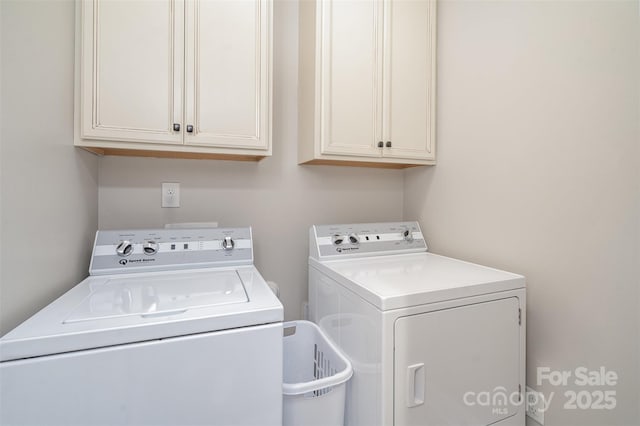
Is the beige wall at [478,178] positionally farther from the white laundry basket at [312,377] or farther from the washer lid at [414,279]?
the white laundry basket at [312,377]

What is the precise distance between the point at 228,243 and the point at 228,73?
784 mm

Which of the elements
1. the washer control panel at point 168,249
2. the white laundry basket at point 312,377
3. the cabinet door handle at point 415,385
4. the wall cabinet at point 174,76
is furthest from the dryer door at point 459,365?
the wall cabinet at point 174,76

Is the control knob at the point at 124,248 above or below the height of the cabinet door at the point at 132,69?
below

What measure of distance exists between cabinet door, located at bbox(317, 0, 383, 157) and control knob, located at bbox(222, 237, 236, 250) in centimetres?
63

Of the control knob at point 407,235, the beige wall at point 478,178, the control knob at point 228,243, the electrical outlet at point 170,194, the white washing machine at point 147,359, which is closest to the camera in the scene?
the white washing machine at point 147,359

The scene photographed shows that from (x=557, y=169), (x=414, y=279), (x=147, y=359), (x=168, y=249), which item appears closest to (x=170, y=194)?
(x=168, y=249)

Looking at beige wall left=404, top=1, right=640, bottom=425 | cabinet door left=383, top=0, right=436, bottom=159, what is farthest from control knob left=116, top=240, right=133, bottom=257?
beige wall left=404, top=1, right=640, bottom=425

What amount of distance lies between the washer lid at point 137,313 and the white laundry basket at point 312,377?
37cm

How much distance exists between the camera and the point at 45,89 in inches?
38.6

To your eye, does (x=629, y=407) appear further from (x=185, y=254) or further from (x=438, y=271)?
(x=185, y=254)

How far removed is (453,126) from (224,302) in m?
1.47

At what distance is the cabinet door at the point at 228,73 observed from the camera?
1280 millimetres

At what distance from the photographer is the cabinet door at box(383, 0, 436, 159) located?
5.22ft

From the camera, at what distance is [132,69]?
120 cm
